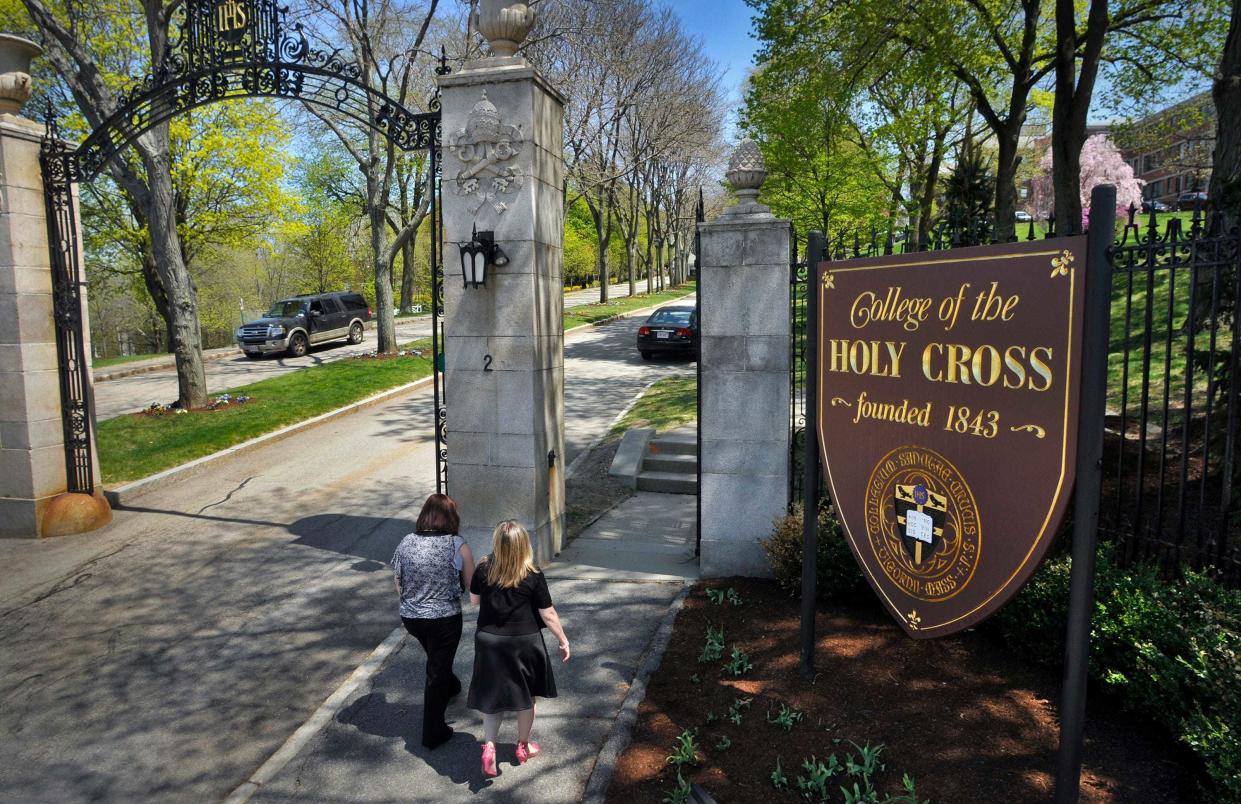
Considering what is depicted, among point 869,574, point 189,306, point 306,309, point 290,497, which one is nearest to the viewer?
point 869,574

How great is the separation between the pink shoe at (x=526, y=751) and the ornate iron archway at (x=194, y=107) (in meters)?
4.09

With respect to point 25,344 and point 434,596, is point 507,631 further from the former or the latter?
point 25,344

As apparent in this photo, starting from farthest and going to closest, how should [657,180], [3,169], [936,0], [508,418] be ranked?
[657,180]
[936,0]
[3,169]
[508,418]

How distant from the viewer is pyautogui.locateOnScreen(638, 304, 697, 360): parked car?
22.7m

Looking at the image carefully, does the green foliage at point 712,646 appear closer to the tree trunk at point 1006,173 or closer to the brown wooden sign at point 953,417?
the brown wooden sign at point 953,417

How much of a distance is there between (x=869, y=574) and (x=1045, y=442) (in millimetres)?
1460

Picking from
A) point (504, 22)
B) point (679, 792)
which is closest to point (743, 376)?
point (679, 792)

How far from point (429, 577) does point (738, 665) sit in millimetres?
2366

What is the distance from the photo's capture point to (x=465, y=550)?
5.29m

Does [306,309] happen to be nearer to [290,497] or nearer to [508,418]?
[290,497]

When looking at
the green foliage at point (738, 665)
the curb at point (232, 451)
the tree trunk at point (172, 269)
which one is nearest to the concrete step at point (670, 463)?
the curb at point (232, 451)

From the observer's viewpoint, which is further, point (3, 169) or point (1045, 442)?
point (3, 169)

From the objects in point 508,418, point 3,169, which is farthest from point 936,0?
point 3,169

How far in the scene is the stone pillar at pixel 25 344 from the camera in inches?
385
